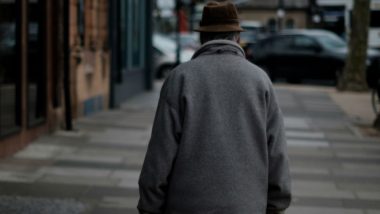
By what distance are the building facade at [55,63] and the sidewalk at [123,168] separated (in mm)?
337

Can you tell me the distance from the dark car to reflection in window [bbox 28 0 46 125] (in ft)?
46.3

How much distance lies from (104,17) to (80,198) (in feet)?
28.7

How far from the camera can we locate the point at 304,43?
26.1 meters

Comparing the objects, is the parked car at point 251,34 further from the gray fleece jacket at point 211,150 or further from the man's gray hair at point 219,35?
the gray fleece jacket at point 211,150

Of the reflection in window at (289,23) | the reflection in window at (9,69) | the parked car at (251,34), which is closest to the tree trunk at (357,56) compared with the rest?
the parked car at (251,34)

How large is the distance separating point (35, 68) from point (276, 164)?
26.6ft

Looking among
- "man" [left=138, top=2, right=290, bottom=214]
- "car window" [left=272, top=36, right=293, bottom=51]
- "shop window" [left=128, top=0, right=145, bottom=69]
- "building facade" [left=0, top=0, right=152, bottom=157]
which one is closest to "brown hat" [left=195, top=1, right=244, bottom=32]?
"man" [left=138, top=2, right=290, bottom=214]

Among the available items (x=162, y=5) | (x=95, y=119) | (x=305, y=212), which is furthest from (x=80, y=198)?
(x=162, y=5)

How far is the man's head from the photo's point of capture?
3838mm

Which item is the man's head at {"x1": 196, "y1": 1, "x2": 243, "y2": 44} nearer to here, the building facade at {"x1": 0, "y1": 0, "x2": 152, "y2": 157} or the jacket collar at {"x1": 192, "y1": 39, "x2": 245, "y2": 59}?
the jacket collar at {"x1": 192, "y1": 39, "x2": 245, "y2": 59}

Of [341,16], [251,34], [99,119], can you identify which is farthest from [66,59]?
[251,34]

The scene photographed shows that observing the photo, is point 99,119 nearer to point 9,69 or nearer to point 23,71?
point 23,71

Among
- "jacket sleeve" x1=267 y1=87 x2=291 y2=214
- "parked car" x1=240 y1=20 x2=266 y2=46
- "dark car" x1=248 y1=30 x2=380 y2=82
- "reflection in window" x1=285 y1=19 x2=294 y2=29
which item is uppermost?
"jacket sleeve" x1=267 y1=87 x2=291 y2=214

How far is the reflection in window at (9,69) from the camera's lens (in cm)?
994
